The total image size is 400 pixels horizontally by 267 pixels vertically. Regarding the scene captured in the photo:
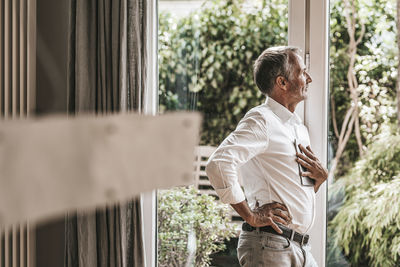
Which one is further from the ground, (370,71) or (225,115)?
(370,71)

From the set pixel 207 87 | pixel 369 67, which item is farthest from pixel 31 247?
pixel 369 67

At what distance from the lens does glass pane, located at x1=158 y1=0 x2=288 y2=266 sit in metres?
2.47

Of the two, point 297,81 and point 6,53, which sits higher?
point 6,53

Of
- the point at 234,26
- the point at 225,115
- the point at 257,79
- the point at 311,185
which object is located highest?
the point at 234,26

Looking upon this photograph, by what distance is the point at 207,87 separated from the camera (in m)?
2.50

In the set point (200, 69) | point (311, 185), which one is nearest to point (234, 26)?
point (200, 69)

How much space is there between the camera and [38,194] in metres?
0.20

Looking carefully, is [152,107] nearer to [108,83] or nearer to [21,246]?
[108,83]

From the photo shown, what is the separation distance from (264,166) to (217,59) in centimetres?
76

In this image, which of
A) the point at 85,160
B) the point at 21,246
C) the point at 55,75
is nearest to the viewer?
the point at 85,160

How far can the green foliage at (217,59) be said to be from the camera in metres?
2.46

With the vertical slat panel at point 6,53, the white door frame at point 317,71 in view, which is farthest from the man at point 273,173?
the vertical slat panel at point 6,53

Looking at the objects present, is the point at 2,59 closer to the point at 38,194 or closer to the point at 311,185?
the point at 311,185

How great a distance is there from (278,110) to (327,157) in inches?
18.7
